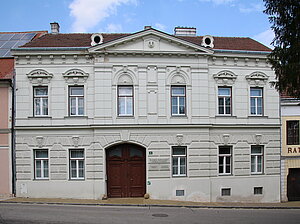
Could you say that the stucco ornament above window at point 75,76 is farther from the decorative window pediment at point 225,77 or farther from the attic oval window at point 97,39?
the decorative window pediment at point 225,77

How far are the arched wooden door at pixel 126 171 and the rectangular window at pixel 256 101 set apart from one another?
7.31 meters

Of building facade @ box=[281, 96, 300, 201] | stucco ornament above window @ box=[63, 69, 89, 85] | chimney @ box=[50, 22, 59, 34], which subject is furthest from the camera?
chimney @ box=[50, 22, 59, 34]

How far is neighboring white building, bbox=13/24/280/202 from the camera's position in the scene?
1786 centimetres

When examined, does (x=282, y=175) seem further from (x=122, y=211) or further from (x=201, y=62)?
(x=122, y=211)

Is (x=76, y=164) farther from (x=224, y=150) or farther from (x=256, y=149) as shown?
(x=256, y=149)

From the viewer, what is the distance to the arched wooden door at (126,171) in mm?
18219

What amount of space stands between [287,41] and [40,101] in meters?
13.7

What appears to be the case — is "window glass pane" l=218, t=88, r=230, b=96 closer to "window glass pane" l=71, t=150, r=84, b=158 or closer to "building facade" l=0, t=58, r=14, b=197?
"window glass pane" l=71, t=150, r=84, b=158

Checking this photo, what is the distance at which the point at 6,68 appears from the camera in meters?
19.0

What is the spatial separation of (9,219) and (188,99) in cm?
1117

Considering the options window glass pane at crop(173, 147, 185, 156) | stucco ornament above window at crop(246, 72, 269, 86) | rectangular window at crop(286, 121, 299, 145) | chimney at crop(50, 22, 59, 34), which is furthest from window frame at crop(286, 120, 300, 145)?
chimney at crop(50, 22, 59, 34)

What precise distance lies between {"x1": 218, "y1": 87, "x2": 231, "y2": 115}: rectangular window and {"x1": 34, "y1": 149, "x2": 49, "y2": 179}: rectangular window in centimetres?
1071

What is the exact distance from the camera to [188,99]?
730 inches

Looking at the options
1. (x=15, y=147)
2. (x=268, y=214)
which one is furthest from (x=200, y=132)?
(x=15, y=147)
